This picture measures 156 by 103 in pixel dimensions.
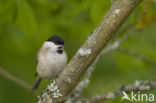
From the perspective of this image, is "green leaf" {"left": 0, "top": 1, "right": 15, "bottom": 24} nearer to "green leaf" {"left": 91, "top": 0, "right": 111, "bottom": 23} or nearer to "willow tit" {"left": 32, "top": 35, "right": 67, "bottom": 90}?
"willow tit" {"left": 32, "top": 35, "right": 67, "bottom": 90}

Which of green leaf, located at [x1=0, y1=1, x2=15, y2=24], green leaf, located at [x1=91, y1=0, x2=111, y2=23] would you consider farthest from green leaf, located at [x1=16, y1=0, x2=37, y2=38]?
green leaf, located at [x1=91, y1=0, x2=111, y2=23]

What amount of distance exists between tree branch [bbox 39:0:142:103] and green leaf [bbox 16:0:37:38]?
0.96m

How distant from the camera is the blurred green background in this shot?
11.3 feet

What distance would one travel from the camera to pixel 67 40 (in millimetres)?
4723

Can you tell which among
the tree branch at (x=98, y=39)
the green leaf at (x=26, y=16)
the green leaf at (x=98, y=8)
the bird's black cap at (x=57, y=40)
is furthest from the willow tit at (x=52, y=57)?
the tree branch at (x=98, y=39)

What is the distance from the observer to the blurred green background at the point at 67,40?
3451 mm

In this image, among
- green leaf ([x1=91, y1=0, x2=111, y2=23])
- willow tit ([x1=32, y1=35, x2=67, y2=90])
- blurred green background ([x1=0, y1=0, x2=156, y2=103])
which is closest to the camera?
green leaf ([x1=91, y1=0, x2=111, y2=23])

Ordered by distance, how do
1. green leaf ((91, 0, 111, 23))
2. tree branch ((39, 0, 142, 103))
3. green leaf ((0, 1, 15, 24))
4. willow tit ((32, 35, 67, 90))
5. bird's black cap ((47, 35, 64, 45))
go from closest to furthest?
tree branch ((39, 0, 142, 103)) → green leaf ((91, 0, 111, 23)) → bird's black cap ((47, 35, 64, 45)) → willow tit ((32, 35, 67, 90)) → green leaf ((0, 1, 15, 24))

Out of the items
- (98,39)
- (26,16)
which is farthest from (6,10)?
(98,39)

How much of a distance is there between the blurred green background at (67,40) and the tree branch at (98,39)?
0.99 m

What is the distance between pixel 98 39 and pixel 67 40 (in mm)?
2564

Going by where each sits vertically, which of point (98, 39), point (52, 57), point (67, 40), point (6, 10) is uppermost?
point (67, 40)

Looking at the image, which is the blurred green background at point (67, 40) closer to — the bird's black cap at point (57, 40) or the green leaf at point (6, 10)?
the green leaf at point (6, 10)

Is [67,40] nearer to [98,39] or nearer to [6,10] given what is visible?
[6,10]
